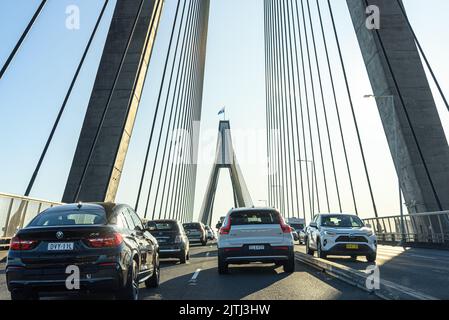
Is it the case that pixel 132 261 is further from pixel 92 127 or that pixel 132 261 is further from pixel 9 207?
pixel 92 127

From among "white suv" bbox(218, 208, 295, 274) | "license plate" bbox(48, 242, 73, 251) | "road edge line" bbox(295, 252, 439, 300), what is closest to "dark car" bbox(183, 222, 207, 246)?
"road edge line" bbox(295, 252, 439, 300)

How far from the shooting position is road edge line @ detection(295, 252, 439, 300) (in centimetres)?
726

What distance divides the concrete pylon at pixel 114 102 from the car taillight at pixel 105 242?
13981 millimetres

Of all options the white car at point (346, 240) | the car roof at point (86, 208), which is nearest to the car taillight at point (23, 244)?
the car roof at point (86, 208)

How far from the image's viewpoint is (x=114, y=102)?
77.4 feet

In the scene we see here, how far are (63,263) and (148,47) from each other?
19905 millimetres

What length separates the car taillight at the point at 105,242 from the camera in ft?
22.2

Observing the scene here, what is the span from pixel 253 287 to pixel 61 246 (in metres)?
4.08

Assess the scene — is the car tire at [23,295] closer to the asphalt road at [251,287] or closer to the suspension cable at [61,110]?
the asphalt road at [251,287]

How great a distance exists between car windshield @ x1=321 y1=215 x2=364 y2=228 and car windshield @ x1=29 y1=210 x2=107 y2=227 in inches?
451

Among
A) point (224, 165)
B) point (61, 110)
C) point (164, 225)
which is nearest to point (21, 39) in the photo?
point (61, 110)

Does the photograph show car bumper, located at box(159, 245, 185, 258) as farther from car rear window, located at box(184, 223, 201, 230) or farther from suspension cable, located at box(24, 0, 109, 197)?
car rear window, located at box(184, 223, 201, 230)

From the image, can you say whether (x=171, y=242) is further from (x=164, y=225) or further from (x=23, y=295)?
(x=23, y=295)
